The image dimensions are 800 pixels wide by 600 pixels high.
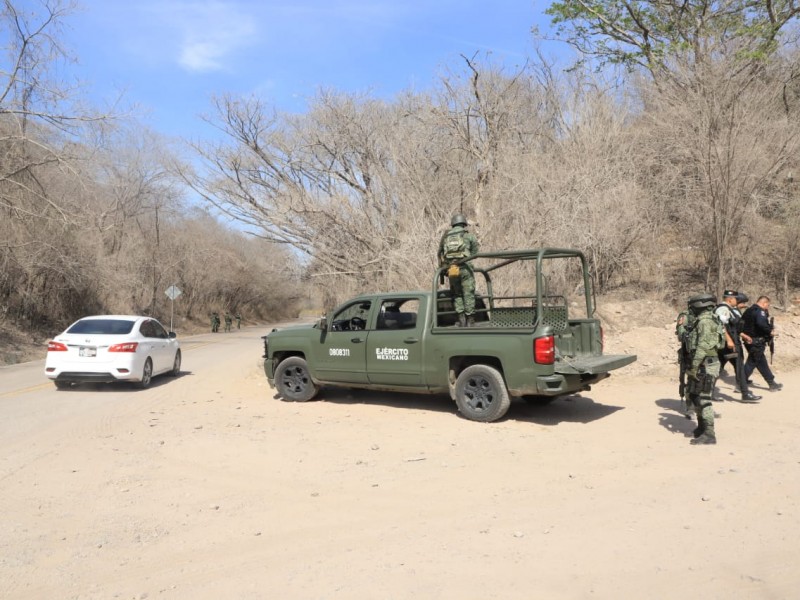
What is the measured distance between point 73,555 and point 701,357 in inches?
246

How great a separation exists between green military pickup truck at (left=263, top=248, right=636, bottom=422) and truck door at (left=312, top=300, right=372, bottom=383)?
16mm

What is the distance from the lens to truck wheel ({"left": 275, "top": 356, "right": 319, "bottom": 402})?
999cm

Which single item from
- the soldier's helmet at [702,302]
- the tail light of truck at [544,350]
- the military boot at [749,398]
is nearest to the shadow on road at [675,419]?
the military boot at [749,398]

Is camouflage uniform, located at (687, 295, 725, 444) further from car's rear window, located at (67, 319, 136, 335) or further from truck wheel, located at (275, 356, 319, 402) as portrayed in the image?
car's rear window, located at (67, 319, 136, 335)

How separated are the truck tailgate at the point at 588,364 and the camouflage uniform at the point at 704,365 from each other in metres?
1.12

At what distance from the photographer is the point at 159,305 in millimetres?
42469

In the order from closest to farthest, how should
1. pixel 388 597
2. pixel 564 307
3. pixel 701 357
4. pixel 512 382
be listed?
pixel 388 597 < pixel 701 357 < pixel 512 382 < pixel 564 307

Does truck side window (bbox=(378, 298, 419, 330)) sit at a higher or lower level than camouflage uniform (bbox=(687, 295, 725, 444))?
higher

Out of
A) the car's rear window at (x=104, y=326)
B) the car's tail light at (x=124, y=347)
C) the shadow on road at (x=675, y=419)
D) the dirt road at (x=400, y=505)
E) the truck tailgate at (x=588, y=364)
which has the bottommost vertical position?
the dirt road at (x=400, y=505)

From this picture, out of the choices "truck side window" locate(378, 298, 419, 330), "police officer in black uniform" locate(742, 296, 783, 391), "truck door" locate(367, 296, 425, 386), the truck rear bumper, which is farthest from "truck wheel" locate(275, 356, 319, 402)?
"police officer in black uniform" locate(742, 296, 783, 391)

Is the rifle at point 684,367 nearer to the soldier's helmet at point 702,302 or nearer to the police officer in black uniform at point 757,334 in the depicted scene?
the soldier's helmet at point 702,302

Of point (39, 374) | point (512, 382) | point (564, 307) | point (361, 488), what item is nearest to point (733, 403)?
point (564, 307)

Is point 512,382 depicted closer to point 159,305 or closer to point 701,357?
point 701,357

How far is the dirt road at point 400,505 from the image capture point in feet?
12.2
